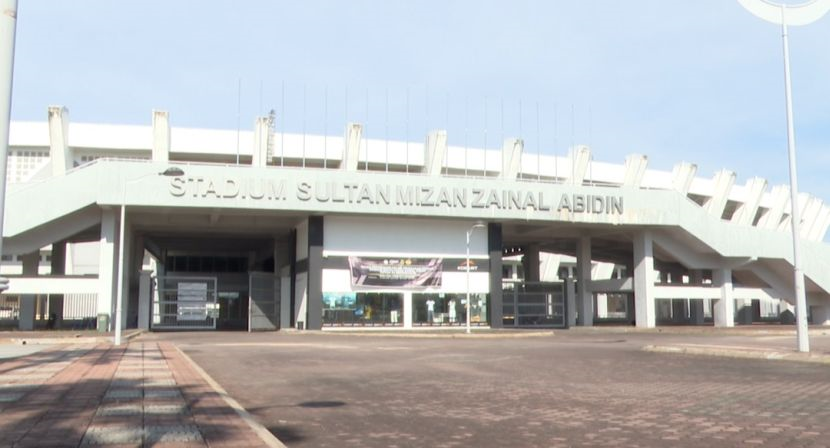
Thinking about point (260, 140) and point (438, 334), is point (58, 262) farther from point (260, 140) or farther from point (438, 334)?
point (438, 334)

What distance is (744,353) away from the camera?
20484mm

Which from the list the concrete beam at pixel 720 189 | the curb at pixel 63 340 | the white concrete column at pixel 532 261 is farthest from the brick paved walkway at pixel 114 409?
the concrete beam at pixel 720 189

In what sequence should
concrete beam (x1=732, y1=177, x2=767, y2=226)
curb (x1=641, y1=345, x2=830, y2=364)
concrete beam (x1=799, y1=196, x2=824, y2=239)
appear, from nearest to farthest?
1. curb (x1=641, y1=345, x2=830, y2=364)
2. concrete beam (x1=732, y1=177, x2=767, y2=226)
3. concrete beam (x1=799, y1=196, x2=824, y2=239)

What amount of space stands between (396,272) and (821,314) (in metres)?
32.7

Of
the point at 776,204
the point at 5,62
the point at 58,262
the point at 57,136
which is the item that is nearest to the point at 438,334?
the point at 57,136

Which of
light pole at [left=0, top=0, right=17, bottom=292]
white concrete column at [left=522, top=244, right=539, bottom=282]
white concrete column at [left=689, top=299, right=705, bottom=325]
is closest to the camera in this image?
light pole at [left=0, top=0, right=17, bottom=292]

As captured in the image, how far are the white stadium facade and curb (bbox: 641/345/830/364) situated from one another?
1741cm

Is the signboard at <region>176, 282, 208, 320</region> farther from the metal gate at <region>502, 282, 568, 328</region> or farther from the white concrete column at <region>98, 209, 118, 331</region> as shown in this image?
the metal gate at <region>502, 282, 568, 328</region>

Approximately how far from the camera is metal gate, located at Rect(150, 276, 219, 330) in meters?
47.9

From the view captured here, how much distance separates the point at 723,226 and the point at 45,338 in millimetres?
40133

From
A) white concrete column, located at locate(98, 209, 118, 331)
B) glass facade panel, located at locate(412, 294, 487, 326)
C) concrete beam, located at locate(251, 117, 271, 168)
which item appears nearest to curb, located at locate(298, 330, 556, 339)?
glass facade panel, located at locate(412, 294, 487, 326)

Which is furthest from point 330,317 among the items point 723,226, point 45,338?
→ point 723,226

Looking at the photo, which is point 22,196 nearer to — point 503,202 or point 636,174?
point 503,202

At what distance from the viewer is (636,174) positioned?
56.5 meters
